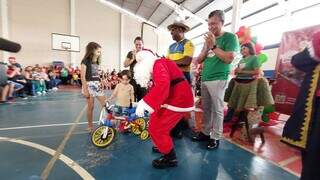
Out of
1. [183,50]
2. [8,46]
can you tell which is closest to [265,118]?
[183,50]

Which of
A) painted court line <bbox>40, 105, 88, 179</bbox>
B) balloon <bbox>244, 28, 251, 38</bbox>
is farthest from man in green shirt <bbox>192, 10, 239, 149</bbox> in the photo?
painted court line <bbox>40, 105, 88, 179</bbox>

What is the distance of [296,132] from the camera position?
1.28 metres

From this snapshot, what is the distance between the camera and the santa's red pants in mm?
2238

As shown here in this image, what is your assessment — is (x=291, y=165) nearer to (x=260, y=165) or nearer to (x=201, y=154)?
(x=260, y=165)

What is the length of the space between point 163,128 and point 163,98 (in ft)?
1.03

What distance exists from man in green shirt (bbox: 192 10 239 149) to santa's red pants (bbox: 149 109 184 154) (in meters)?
0.75

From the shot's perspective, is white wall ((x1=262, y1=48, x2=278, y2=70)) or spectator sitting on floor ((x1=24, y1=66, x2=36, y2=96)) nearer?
white wall ((x1=262, y1=48, x2=278, y2=70))

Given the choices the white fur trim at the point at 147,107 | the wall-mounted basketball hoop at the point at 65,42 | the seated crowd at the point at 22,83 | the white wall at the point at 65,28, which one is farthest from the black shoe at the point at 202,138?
the wall-mounted basketball hoop at the point at 65,42

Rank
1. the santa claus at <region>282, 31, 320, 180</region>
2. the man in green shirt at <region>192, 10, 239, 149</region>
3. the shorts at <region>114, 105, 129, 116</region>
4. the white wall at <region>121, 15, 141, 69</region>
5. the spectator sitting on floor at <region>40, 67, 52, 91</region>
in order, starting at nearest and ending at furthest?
the santa claus at <region>282, 31, 320, 180</region> < the man in green shirt at <region>192, 10, 239, 149</region> < the shorts at <region>114, 105, 129, 116</region> < the spectator sitting on floor at <region>40, 67, 52, 91</region> < the white wall at <region>121, 15, 141, 69</region>

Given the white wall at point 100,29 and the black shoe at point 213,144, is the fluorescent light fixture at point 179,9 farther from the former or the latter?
the black shoe at point 213,144

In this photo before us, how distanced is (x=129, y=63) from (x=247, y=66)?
2192 mm

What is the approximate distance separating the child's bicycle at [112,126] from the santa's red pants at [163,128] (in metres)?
0.80

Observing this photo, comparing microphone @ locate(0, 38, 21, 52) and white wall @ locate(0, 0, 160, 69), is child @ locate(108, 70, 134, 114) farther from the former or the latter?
white wall @ locate(0, 0, 160, 69)

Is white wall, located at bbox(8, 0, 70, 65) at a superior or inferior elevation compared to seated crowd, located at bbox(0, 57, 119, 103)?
superior
